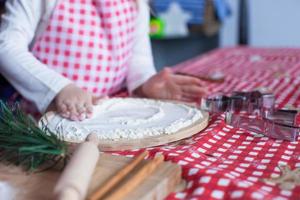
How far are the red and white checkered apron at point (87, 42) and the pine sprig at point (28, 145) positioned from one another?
0.31 metres

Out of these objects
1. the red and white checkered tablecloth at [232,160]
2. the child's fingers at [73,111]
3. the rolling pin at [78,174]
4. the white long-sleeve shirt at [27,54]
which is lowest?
the red and white checkered tablecloth at [232,160]

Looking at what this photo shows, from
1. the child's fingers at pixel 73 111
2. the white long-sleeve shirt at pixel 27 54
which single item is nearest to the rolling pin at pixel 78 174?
the child's fingers at pixel 73 111

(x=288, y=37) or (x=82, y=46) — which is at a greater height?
(x=82, y=46)

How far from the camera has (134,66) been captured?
35.1 inches

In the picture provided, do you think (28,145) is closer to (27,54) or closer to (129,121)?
(129,121)

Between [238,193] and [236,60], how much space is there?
936 mm

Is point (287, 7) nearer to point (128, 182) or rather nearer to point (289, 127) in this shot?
point (289, 127)

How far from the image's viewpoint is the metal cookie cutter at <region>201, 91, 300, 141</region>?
562mm

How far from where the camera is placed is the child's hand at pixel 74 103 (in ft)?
2.05

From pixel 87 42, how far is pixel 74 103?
19 cm

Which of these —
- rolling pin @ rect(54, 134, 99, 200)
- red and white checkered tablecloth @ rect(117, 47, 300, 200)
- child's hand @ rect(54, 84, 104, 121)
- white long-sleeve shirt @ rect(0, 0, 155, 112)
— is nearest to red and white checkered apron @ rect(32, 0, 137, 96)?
white long-sleeve shirt @ rect(0, 0, 155, 112)

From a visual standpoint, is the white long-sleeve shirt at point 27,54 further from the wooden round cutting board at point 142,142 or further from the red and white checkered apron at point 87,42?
the wooden round cutting board at point 142,142

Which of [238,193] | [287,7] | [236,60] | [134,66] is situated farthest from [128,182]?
[287,7]

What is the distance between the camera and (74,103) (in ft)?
2.09
